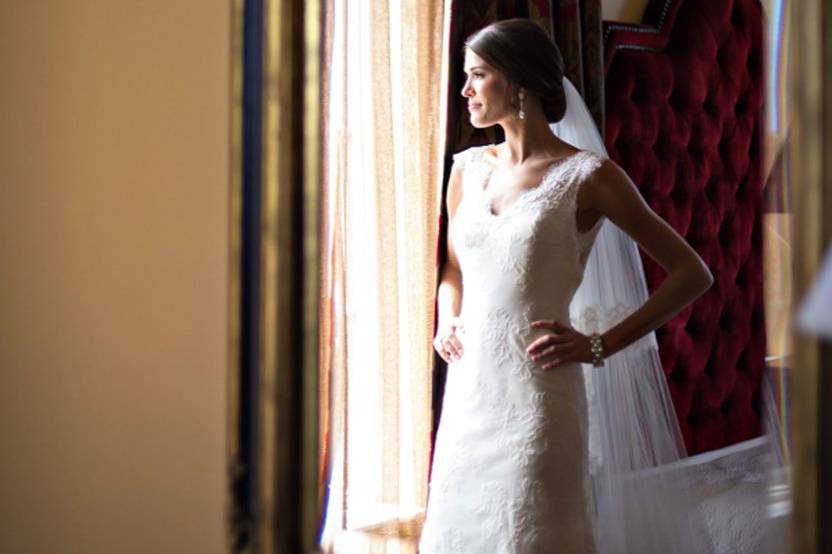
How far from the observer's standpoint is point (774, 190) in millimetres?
924

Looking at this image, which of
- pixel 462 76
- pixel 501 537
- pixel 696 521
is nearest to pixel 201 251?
pixel 501 537

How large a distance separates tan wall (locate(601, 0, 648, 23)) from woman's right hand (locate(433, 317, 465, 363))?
63cm

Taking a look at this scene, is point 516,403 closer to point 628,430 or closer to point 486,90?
point 628,430

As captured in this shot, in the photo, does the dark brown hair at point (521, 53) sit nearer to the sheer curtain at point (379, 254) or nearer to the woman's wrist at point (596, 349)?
the sheer curtain at point (379, 254)

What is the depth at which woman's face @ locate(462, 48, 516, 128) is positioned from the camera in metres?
1.48

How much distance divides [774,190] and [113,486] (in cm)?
83

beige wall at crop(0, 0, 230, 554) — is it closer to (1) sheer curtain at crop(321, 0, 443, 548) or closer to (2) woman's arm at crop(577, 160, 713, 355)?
(1) sheer curtain at crop(321, 0, 443, 548)

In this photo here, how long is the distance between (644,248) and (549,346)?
198 millimetres

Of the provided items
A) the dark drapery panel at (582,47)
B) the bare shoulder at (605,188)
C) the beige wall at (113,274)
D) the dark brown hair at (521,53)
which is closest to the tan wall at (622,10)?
the dark drapery panel at (582,47)

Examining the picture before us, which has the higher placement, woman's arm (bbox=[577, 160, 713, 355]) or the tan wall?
the tan wall

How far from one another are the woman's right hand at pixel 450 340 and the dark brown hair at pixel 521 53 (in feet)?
1.18

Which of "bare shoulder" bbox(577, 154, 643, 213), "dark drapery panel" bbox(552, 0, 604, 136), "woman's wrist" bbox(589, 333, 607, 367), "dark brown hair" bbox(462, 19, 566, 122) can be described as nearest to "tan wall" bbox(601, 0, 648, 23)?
"dark drapery panel" bbox(552, 0, 604, 136)

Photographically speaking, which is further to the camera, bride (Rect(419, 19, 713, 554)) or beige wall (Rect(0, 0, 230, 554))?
bride (Rect(419, 19, 713, 554))

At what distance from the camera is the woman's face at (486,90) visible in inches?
58.1
